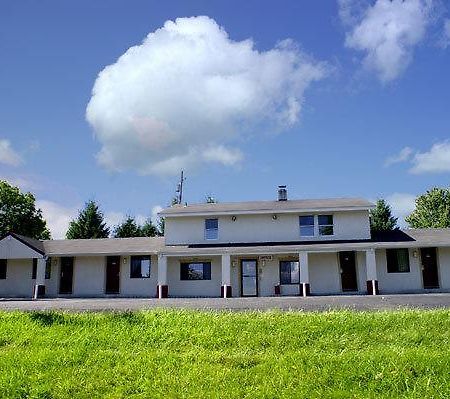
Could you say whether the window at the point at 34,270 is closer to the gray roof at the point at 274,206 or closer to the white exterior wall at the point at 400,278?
the gray roof at the point at 274,206

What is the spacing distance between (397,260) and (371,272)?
7.73 ft

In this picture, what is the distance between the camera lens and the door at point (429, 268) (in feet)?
89.5

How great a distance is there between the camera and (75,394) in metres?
7.73

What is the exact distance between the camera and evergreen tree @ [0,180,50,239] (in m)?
51.1

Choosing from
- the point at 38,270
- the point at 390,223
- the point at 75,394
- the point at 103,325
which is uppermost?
the point at 390,223

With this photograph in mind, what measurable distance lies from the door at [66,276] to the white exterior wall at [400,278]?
18214 millimetres

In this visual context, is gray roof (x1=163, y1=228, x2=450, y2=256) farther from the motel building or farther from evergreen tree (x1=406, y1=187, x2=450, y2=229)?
evergreen tree (x1=406, y1=187, x2=450, y2=229)

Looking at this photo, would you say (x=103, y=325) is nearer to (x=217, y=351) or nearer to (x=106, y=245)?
(x=217, y=351)

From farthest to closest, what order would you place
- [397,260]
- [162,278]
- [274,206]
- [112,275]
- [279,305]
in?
[112,275] → [274,206] → [397,260] → [162,278] → [279,305]

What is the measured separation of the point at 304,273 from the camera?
26438mm

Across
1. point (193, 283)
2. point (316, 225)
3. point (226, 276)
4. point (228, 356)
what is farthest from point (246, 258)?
point (228, 356)

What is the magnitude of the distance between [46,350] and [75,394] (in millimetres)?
1985

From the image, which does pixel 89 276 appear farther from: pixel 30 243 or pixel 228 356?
pixel 228 356

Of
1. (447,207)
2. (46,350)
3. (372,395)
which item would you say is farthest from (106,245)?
(447,207)
